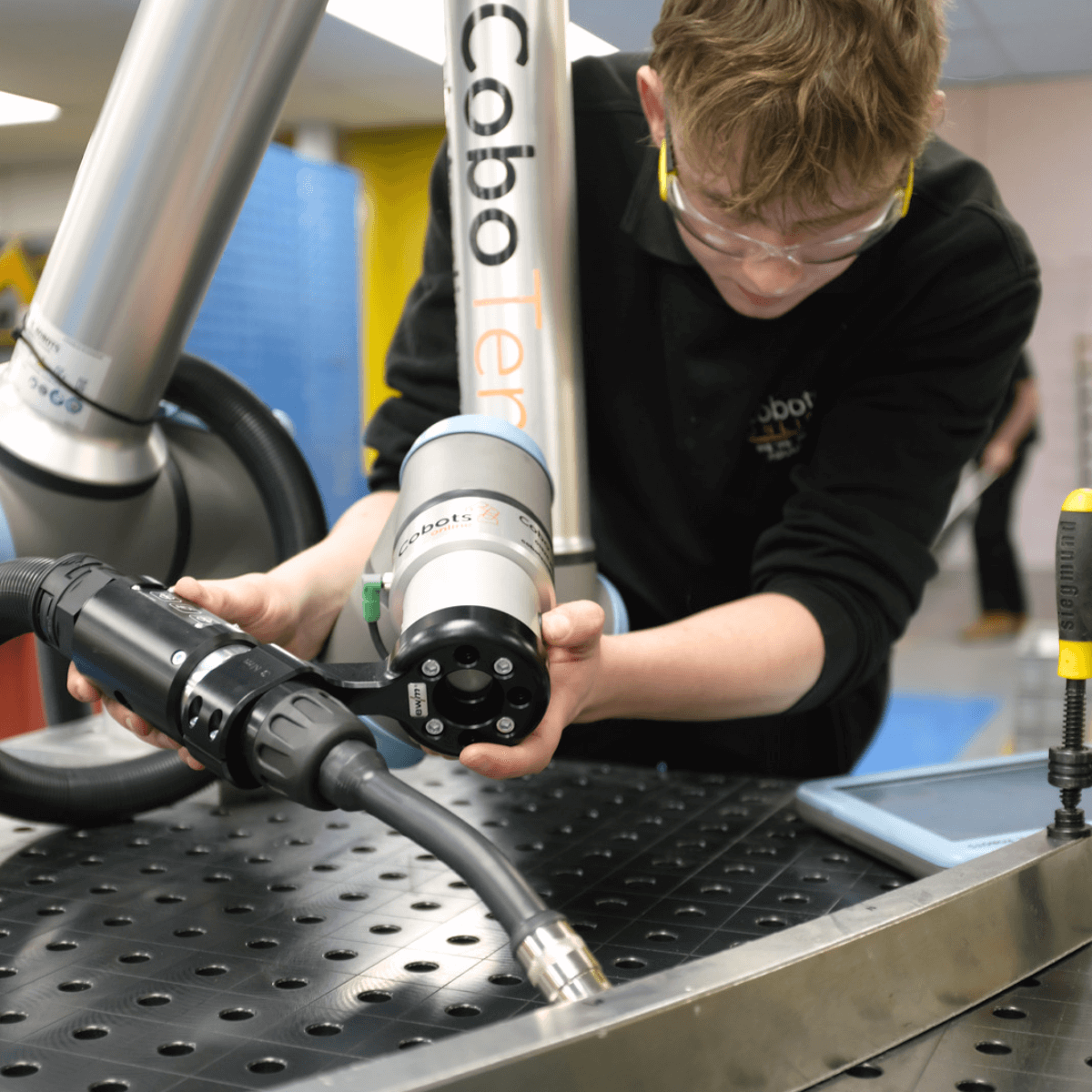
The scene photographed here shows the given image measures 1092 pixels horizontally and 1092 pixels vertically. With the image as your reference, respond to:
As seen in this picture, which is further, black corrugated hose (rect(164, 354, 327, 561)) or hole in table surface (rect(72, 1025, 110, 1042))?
black corrugated hose (rect(164, 354, 327, 561))

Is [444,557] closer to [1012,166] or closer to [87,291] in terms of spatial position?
[87,291]

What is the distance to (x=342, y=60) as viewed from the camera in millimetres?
4945

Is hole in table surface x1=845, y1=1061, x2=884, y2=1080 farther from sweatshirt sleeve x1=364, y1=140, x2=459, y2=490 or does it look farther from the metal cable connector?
sweatshirt sleeve x1=364, y1=140, x2=459, y2=490

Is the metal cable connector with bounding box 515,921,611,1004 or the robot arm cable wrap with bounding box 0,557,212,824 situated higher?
the metal cable connector with bounding box 515,921,611,1004

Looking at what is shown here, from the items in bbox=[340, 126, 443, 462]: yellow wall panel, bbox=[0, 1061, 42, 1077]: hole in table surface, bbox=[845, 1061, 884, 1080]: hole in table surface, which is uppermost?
bbox=[340, 126, 443, 462]: yellow wall panel

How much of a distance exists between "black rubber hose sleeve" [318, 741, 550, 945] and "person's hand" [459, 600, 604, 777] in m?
0.09

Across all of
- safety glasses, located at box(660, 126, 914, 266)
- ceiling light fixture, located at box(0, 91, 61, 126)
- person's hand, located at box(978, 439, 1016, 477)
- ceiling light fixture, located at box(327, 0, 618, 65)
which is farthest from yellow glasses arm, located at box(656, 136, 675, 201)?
ceiling light fixture, located at box(0, 91, 61, 126)

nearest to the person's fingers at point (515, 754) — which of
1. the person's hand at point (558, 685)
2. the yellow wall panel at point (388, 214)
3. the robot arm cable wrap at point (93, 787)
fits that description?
the person's hand at point (558, 685)

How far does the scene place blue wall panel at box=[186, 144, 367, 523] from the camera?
364cm

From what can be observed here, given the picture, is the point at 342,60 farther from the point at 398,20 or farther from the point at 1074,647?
the point at 1074,647

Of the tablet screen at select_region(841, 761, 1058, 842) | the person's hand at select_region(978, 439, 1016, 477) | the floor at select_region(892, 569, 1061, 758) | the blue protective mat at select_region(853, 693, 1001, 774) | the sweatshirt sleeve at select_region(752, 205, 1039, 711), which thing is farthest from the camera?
the person's hand at select_region(978, 439, 1016, 477)

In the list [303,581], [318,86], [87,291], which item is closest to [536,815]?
[303,581]

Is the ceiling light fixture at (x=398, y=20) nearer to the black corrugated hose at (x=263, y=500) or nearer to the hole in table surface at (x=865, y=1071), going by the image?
the black corrugated hose at (x=263, y=500)

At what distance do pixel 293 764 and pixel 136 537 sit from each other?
296 mm
